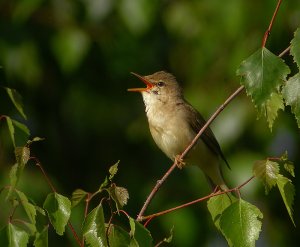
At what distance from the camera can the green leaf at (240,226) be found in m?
2.98

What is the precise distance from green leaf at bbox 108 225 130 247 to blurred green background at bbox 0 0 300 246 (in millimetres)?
2686

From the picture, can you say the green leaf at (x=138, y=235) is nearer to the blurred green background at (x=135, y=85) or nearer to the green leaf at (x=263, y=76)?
the green leaf at (x=263, y=76)

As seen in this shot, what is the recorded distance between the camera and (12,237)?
3.10 meters

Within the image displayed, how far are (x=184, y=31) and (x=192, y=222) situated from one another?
173 cm

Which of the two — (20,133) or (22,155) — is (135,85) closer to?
(20,133)

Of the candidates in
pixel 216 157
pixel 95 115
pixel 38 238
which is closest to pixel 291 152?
pixel 216 157

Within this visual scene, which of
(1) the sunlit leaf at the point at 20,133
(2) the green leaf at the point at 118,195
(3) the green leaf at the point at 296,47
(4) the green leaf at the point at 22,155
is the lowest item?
(2) the green leaf at the point at 118,195

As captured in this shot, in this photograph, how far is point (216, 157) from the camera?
6105 millimetres

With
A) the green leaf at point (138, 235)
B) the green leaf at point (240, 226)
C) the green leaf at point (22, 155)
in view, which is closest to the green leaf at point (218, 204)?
the green leaf at point (240, 226)

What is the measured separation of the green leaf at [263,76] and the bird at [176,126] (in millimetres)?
2343

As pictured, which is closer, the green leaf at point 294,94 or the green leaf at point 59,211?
the green leaf at point 294,94

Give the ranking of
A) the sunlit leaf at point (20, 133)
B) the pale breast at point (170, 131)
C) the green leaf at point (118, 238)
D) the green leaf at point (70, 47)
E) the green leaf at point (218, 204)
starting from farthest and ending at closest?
the green leaf at point (70, 47) < the pale breast at point (170, 131) < the sunlit leaf at point (20, 133) < the green leaf at point (218, 204) < the green leaf at point (118, 238)

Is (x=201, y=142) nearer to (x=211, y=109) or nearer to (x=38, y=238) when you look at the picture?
(x=211, y=109)

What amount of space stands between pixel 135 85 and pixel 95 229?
5789mm
